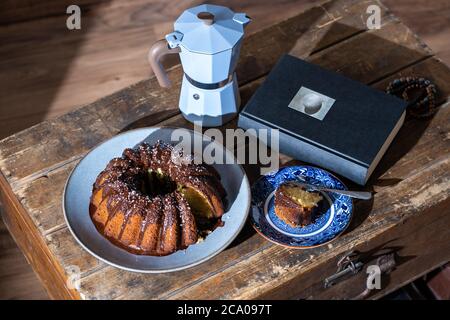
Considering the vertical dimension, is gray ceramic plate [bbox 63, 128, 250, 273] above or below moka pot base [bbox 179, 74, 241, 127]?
below

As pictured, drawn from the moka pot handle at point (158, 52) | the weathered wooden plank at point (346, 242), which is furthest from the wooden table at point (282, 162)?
the moka pot handle at point (158, 52)

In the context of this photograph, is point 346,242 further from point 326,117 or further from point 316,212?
point 326,117

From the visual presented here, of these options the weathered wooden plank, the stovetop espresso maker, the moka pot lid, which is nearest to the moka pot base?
the stovetop espresso maker

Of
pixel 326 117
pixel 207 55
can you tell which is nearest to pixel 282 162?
pixel 326 117

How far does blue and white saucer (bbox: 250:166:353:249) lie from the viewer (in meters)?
1.30

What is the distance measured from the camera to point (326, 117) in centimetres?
141

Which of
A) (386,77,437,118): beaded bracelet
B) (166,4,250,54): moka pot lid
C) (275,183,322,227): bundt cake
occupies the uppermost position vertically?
(166,4,250,54): moka pot lid

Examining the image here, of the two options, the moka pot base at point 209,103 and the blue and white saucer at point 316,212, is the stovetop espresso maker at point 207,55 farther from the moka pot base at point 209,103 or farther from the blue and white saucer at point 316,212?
the blue and white saucer at point 316,212

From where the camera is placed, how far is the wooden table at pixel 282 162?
1.27m

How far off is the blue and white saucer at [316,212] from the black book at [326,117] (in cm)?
4

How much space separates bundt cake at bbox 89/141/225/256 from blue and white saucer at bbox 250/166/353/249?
0.08m

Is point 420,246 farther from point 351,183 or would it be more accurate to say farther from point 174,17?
point 174,17

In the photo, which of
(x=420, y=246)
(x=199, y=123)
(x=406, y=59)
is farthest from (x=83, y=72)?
(x=420, y=246)

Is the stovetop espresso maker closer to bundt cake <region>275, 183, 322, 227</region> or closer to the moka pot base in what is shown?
the moka pot base
